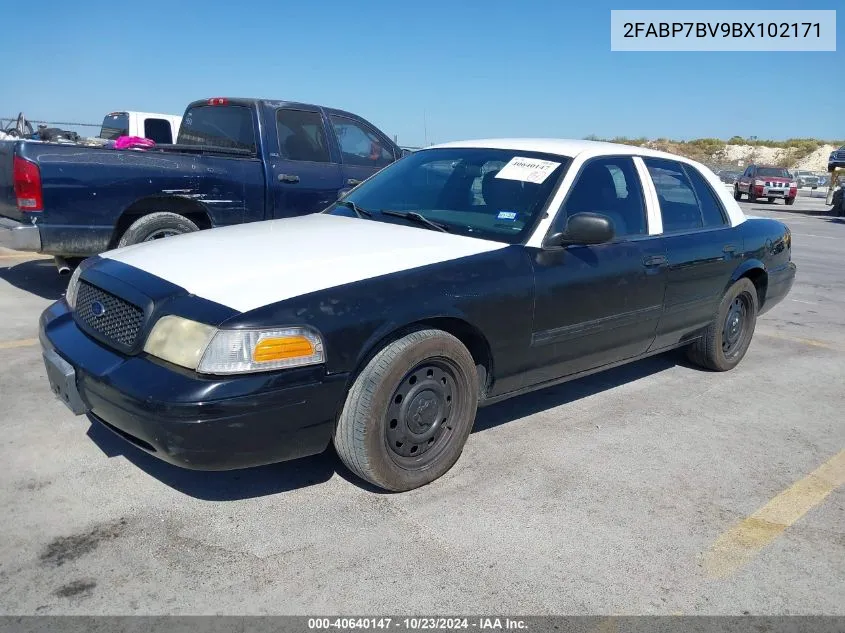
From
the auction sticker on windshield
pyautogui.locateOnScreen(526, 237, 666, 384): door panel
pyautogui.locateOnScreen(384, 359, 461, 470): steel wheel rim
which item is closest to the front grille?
pyautogui.locateOnScreen(384, 359, 461, 470): steel wheel rim

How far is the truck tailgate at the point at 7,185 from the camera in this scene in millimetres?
5789

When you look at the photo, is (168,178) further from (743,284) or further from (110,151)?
(743,284)

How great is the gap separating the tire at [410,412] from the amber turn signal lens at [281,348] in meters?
0.30

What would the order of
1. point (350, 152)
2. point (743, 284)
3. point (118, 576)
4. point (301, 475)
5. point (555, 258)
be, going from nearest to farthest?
point (118, 576) → point (301, 475) → point (555, 258) → point (743, 284) → point (350, 152)

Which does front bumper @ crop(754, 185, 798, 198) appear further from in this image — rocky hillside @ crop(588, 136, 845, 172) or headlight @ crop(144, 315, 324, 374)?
rocky hillside @ crop(588, 136, 845, 172)

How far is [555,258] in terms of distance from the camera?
3.74 metres

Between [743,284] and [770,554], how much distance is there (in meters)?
2.78

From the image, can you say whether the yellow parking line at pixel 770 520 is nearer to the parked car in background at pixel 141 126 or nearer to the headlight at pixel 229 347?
the headlight at pixel 229 347

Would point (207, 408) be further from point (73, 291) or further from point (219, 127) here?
point (219, 127)

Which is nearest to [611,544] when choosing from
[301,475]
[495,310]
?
[495,310]

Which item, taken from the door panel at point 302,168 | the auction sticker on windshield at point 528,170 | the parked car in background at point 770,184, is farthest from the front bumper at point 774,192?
the auction sticker on windshield at point 528,170

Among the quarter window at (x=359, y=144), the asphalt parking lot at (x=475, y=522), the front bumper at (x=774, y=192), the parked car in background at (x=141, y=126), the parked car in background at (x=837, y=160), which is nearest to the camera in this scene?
the asphalt parking lot at (x=475, y=522)

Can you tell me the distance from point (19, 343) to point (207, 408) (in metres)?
3.23

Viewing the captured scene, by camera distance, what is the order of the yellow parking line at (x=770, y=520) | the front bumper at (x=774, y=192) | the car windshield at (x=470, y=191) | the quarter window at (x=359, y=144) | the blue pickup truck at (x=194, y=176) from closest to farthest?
the yellow parking line at (x=770, y=520), the car windshield at (x=470, y=191), the blue pickup truck at (x=194, y=176), the quarter window at (x=359, y=144), the front bumper at (x=774, y=192)
